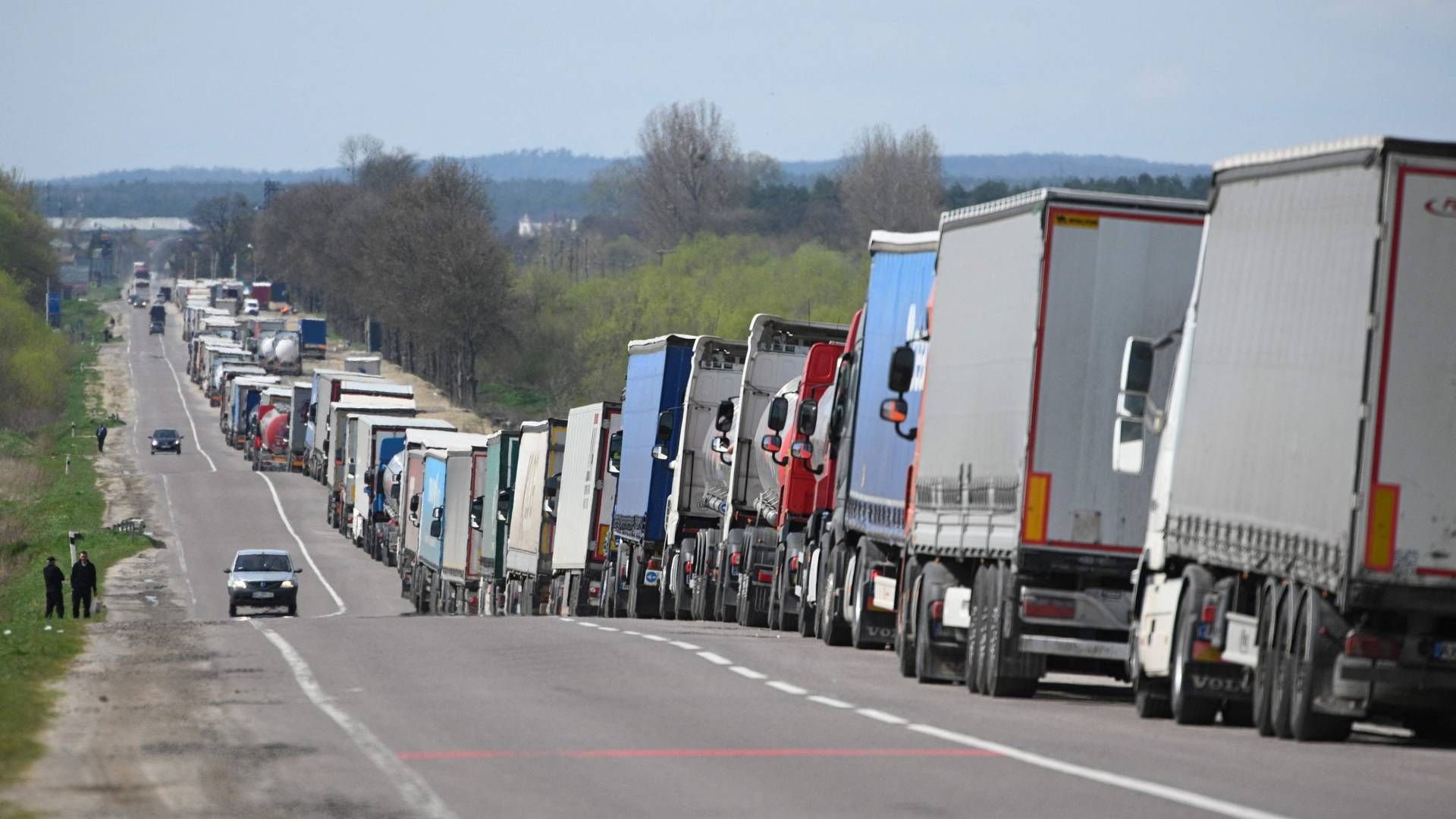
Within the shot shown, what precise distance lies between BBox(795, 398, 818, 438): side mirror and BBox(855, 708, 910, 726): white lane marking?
12.1 m

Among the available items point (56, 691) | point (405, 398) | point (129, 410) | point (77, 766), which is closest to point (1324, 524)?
point (77, 766)

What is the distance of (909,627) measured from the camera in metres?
19.1

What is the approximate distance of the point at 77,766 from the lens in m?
11.7

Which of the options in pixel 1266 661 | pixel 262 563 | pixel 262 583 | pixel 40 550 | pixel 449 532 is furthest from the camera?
pixel 40 550

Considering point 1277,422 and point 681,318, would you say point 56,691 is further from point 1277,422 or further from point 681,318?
point 681,318

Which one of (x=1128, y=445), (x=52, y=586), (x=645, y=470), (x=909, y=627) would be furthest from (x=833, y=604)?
(x=52, y=586)

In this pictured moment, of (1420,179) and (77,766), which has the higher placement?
(1420,179)

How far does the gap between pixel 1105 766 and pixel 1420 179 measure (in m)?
3.42

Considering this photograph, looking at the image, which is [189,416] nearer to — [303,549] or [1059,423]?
[303,549]

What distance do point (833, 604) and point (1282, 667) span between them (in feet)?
36.9

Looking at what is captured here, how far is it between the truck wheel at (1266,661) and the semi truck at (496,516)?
3110 cm

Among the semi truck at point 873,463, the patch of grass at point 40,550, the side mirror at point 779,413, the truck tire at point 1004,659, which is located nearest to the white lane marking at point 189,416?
the patch of grass at point 40,550

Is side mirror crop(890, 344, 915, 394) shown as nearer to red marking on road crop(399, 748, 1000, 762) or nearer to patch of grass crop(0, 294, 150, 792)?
patch of grass crop(0, 294, 150, 792)

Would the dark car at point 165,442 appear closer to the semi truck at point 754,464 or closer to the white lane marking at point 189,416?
the white lane marking at point 189,416
